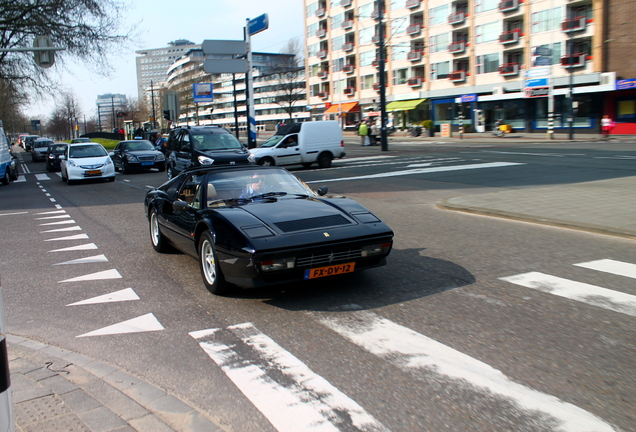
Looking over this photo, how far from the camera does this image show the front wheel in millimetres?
5828

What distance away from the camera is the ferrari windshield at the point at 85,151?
23.4m

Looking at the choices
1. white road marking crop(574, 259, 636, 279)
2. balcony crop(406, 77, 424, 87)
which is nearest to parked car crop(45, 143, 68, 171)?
white road marking crop(574, 259, 636, 279)

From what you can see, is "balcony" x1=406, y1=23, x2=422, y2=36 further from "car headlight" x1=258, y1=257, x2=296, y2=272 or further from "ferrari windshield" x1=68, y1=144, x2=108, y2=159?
"car headlight" x1=258, y1=257, x2=296, y2=272

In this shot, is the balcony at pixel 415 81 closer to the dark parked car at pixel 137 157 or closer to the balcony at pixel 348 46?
the balcony at pixel 348 46

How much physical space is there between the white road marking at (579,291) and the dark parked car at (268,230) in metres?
1.48

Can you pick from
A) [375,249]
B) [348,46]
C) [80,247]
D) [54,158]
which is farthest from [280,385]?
[348,46]

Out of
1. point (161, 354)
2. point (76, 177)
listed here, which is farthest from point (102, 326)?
point (76, 177)

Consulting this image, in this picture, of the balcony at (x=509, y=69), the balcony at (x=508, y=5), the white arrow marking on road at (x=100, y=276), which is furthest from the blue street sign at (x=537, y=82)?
the white arrow marking on road at (x=100, y=276)

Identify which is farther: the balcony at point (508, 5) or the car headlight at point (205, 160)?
the balcony at point (508, 5)

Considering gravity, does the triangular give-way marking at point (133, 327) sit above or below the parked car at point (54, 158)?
below

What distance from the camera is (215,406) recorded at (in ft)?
11.6

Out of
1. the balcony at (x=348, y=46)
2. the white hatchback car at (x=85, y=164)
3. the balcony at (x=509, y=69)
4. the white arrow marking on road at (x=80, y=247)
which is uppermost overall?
the balcony at (x=348, y=46)

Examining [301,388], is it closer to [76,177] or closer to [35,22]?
[76,177]

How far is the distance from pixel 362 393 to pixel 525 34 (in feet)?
171
